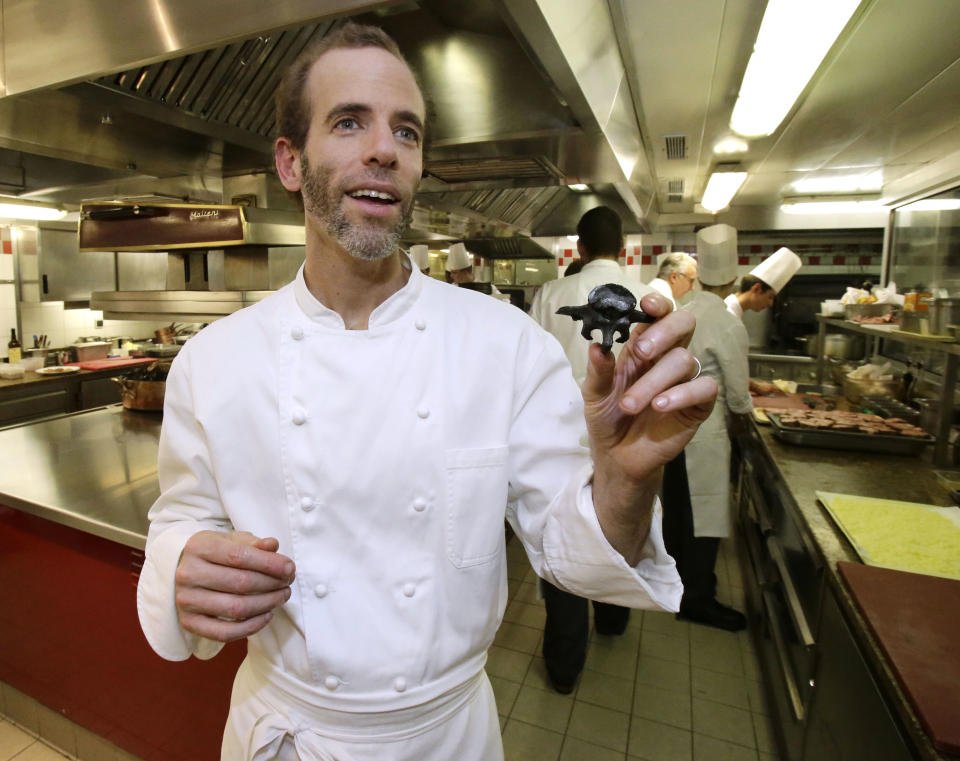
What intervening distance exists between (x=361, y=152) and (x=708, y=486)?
8.65 feet

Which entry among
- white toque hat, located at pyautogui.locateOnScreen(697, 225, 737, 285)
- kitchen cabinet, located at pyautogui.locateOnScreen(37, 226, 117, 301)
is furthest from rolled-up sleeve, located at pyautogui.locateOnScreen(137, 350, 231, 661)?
kitchen cabinet, located at pyautogui.locateOnScreen(37, 226, 117, 301)

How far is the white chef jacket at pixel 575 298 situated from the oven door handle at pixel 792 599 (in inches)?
43.2

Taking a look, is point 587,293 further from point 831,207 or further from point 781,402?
point 831,207

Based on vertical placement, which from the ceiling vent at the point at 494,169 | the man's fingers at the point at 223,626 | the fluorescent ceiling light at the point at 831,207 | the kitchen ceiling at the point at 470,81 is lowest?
the man's fingers at the point at 223,626

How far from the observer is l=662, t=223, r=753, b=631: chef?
2.92 m

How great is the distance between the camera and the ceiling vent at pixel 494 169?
6.55ft

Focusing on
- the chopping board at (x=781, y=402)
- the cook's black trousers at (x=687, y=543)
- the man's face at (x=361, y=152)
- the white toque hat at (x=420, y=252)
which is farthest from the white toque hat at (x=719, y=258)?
the man's face at (x=361, y=152)

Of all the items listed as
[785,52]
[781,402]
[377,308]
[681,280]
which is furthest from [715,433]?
[377,308]

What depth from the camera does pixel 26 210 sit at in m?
4.24

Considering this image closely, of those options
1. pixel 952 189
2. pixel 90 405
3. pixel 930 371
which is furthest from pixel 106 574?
pixel 952 189

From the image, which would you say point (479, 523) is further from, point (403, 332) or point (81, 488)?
point (81, 488)

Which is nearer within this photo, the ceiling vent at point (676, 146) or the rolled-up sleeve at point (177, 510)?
the rolled-up sleeve at point (177, 510)

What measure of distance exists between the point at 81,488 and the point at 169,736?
84cm

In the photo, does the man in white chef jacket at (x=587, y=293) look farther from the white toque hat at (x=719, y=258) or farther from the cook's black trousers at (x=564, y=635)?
the white toque hat at (x=719, y=258)
